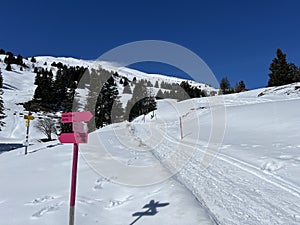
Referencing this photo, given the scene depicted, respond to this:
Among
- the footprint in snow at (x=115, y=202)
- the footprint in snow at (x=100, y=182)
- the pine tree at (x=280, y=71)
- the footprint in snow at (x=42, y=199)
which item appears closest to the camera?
the footprint in snow at (x=115, y=202)

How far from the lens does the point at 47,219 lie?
Result: 12.8ft

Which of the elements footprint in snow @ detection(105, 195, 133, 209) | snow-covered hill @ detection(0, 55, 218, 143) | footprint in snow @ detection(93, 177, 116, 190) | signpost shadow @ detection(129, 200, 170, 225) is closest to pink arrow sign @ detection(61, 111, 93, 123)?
signpost shadow @ detection(129, 200, 170, 225)

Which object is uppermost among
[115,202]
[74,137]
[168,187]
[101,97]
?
[101,97]

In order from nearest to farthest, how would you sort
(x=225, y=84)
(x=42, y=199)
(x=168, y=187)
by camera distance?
(x=42, y=199) → (x=168, y=187) → (x=225, y=84)

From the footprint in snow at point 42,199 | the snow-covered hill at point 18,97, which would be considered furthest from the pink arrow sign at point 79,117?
the snow-covered hill at point 18,97

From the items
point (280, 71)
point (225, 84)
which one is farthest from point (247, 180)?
point (225, 84)

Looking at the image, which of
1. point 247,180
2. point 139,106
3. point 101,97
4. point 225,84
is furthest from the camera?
point 225,84

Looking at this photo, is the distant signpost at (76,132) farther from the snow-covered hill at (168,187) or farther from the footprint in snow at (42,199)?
the footprint in snow at (42,199)

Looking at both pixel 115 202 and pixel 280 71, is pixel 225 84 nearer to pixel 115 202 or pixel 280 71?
pixel 280 71

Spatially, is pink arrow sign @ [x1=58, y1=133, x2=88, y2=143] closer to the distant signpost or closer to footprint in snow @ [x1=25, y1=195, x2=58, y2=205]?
the distant signpost

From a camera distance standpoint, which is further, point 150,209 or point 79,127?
point 150,209

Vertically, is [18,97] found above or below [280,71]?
below

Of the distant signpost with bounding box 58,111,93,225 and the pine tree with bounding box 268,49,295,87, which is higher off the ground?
the pine tree with bounding box 268,49,295,87

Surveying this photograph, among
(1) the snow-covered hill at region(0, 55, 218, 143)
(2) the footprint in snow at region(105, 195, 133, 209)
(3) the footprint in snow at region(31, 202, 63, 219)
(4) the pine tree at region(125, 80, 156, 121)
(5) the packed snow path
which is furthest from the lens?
(4) the pine tree at region(125, 80, 156, 121)
